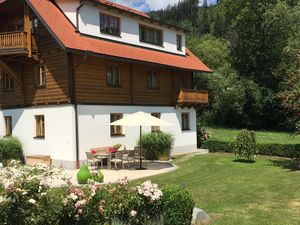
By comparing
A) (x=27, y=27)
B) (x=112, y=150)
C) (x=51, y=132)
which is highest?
(x=27, y=27)

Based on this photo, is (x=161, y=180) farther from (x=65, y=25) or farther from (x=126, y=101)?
(x=65, y=25)

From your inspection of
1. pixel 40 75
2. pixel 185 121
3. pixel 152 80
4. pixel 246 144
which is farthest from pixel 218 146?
pixel 40 75

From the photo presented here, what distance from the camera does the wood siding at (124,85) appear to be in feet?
69.6

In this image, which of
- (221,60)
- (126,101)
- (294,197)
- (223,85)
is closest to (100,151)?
(126,101)

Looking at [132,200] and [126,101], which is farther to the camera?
[126,101]

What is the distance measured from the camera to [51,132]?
2145 cm

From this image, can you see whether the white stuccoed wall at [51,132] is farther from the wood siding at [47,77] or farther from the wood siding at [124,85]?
the wood siding at [124,85]

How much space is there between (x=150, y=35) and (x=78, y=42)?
25.7 feet

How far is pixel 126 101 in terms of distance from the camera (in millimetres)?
23953

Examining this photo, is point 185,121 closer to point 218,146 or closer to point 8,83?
point 218,146

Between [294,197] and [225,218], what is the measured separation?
4.18m

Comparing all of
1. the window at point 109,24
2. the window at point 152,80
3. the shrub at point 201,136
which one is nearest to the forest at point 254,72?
the shrub at point 201,136

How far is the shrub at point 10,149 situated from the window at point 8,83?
11.1 ft

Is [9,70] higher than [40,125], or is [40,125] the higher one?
[9,70]
